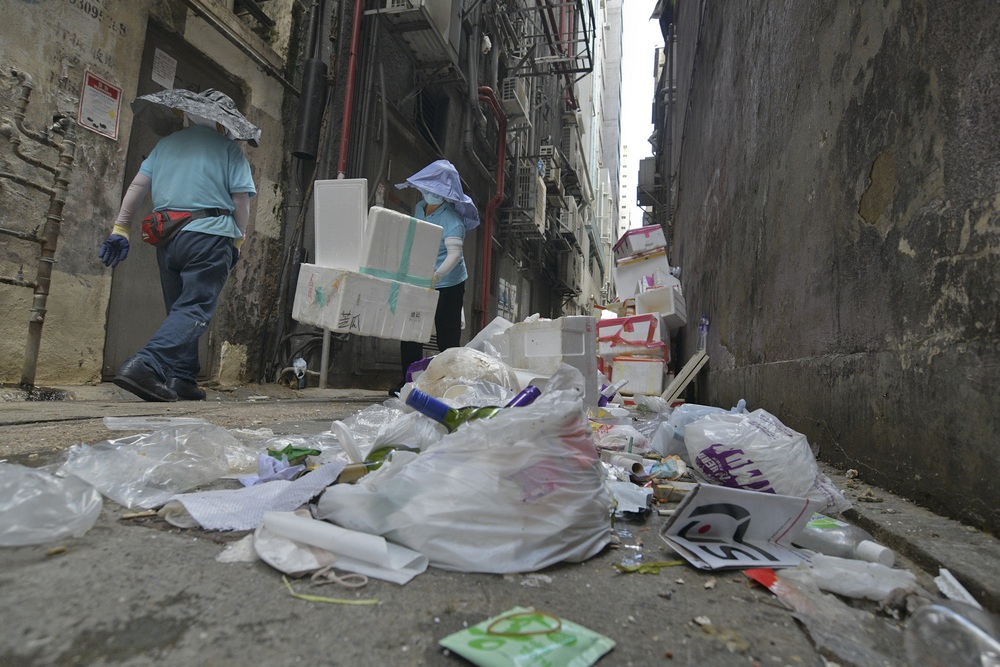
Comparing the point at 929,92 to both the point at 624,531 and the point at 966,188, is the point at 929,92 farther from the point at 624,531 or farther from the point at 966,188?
the point at 624,531

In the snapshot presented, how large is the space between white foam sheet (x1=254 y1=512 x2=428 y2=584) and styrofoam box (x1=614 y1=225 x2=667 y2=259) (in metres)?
7.17

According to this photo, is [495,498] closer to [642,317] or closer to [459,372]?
[459,372]

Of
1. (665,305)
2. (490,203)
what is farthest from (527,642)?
(490,203)

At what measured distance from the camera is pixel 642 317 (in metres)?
5.86

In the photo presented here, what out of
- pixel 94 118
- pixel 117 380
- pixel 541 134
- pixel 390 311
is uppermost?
pixel 541 134

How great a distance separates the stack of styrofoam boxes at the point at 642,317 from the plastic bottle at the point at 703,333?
409 mm

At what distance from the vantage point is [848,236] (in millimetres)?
1884

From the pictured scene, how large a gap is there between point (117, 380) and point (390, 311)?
168 cm

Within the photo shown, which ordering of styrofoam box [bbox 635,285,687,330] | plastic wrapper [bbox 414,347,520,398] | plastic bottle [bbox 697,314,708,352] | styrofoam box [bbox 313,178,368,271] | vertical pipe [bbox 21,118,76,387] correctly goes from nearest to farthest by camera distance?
plastic wrapper [bbox 414,347,520,398], vertical pipe [bbox 21,118,76,387], styrofoam box [bbox 313,178,368,271], plastic bottle [bbox 697,314,708,352], styrofoam box [bbox 635,285,687,330]

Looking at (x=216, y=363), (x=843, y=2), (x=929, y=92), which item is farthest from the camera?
(x=216, y=363)

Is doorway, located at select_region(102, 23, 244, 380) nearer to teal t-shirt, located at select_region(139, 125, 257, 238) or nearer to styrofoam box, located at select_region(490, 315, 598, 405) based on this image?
teal t-shirt, located at select_region(139, 125, 257, 238)

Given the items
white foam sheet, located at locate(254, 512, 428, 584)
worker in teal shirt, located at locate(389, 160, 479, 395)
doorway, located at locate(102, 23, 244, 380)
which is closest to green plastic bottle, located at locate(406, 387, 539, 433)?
white foam sheet, located at locate(254, 512, 428, 584)

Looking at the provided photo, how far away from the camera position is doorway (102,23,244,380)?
3.77 m

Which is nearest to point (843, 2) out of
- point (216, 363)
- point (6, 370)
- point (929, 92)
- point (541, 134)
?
point (929, 92)
